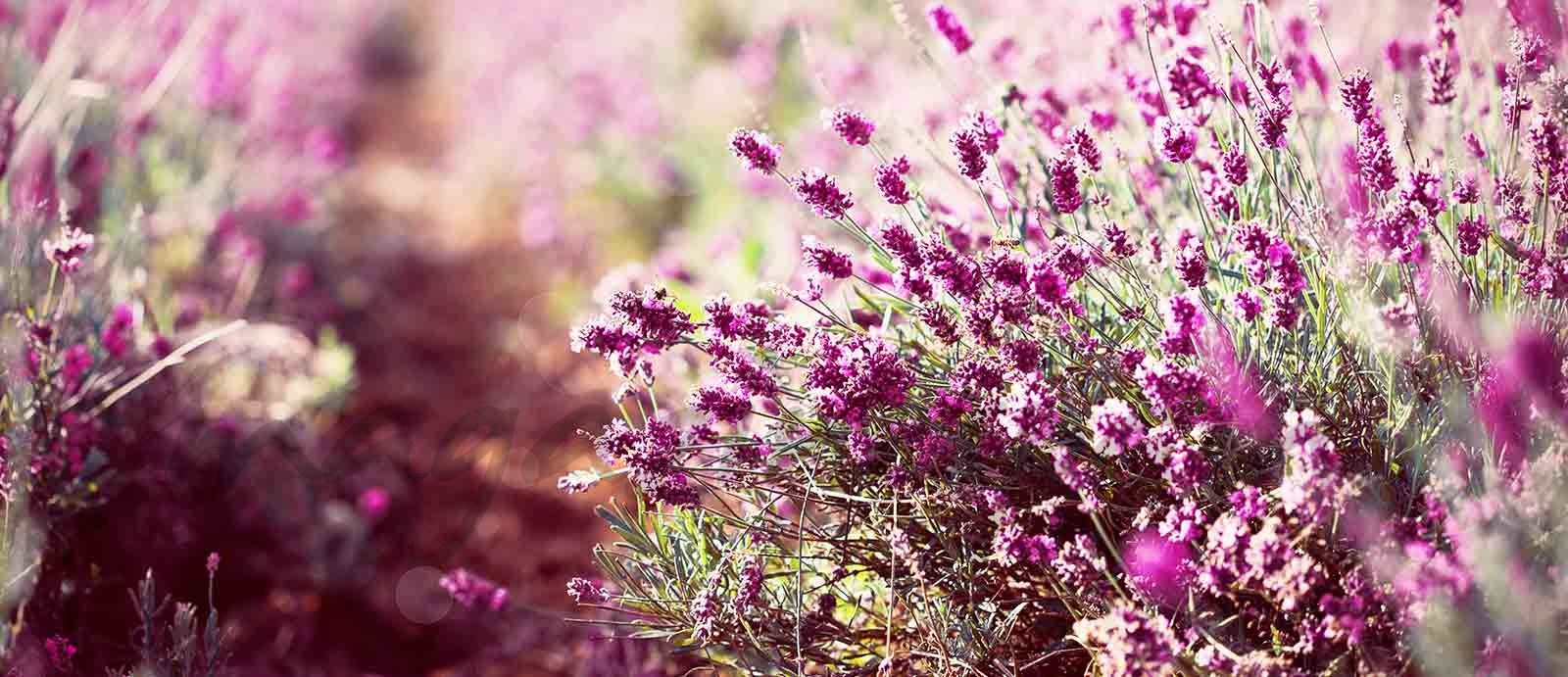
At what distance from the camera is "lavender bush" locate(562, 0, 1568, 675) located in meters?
1.53

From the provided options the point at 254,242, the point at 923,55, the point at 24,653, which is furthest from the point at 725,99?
the point at 24,653

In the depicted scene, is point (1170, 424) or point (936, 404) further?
point (936, 404)

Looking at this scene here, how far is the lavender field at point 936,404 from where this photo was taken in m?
1.61

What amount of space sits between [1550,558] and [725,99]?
4.08 meters

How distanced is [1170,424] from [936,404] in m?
0.37

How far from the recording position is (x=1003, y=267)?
5.41 ft

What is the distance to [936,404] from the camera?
6.06 ft

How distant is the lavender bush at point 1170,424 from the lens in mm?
1529

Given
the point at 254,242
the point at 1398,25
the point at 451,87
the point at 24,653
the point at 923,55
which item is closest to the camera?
the point at 24,653

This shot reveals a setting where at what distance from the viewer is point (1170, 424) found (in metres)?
1.62

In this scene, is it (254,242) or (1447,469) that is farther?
(254,242)

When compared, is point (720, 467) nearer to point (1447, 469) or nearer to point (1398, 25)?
point (1447, 469)

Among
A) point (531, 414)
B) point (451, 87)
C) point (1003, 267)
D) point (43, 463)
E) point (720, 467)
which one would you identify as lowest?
point (43, 463)

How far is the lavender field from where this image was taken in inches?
63.5
